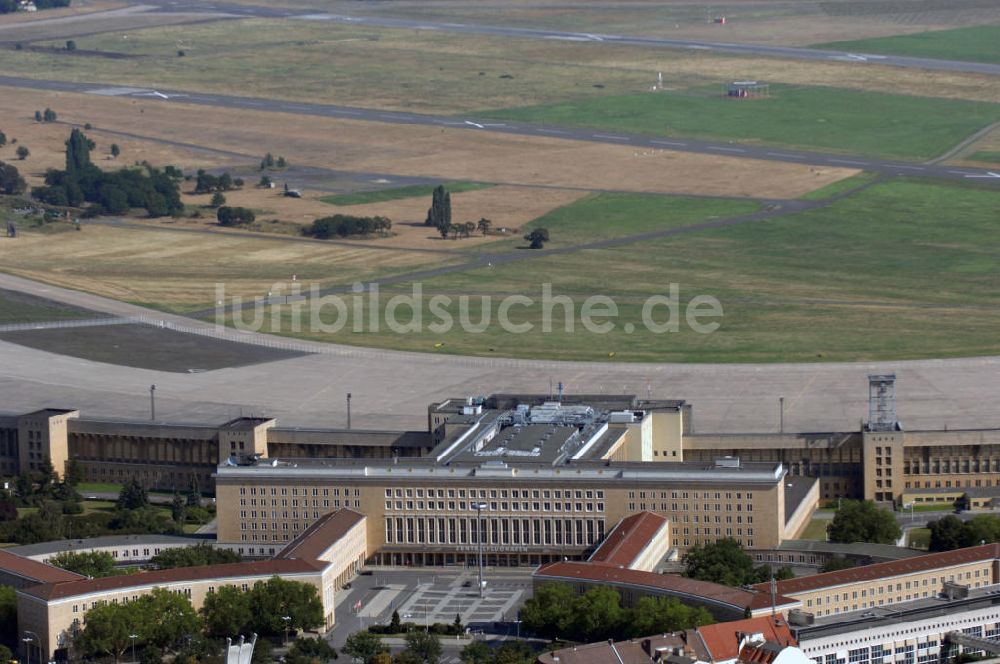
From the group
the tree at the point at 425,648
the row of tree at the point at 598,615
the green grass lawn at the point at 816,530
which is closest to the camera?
the row of tree at the point at 598,615

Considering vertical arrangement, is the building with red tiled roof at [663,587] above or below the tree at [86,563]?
above

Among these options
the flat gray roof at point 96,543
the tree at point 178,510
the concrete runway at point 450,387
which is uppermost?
the concrete runway at point 450,387

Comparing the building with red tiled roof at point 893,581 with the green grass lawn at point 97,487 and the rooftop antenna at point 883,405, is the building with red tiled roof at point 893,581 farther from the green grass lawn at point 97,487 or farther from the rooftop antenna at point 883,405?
the green grass lawn at point 97,487

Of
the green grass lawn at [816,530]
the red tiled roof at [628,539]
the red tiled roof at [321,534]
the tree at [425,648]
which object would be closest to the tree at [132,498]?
the red tiled roof at [321,534]

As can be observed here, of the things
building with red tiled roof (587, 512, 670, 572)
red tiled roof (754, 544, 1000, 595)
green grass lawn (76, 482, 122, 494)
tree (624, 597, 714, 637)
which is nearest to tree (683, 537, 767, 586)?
building with red tiled roof (587, 512, 670, 572)

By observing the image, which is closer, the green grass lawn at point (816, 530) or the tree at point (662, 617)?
the tree at point (662, 617)

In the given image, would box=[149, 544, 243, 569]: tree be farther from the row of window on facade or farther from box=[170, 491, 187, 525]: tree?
the row of window on facade
